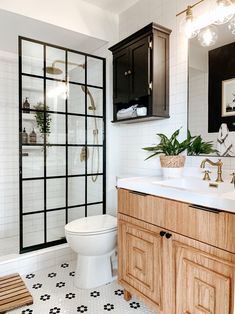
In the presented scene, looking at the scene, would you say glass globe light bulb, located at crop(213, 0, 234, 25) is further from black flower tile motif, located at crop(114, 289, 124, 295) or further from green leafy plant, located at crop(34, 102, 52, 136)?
black flower tile motif, located at crop(114, 289, 124, 295)

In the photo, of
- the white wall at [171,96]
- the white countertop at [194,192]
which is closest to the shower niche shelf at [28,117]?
the white wall at [171,96]

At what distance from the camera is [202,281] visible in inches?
46.0

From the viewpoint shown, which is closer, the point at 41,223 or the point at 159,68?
the point at 159,68

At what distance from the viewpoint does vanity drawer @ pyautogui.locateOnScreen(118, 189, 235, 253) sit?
1075mm

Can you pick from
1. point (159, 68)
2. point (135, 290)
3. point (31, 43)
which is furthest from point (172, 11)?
point (135, 290)

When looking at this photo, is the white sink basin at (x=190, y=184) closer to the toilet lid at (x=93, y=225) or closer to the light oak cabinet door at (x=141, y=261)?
the light oak cabinet door at (x=141, y=261)

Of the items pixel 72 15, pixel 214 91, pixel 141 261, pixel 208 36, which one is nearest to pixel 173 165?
pixel 214 91

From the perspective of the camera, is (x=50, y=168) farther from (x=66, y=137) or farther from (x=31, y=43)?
(x=31, y=43)

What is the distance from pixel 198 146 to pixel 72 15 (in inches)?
67.4

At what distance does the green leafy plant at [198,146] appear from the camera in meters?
1.78

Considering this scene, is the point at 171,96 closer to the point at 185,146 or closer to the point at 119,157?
the point at 185,146

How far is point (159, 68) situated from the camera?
2.00 metres

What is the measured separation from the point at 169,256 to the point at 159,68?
Answer: 1438mm

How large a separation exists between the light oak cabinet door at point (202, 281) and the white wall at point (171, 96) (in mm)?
734
